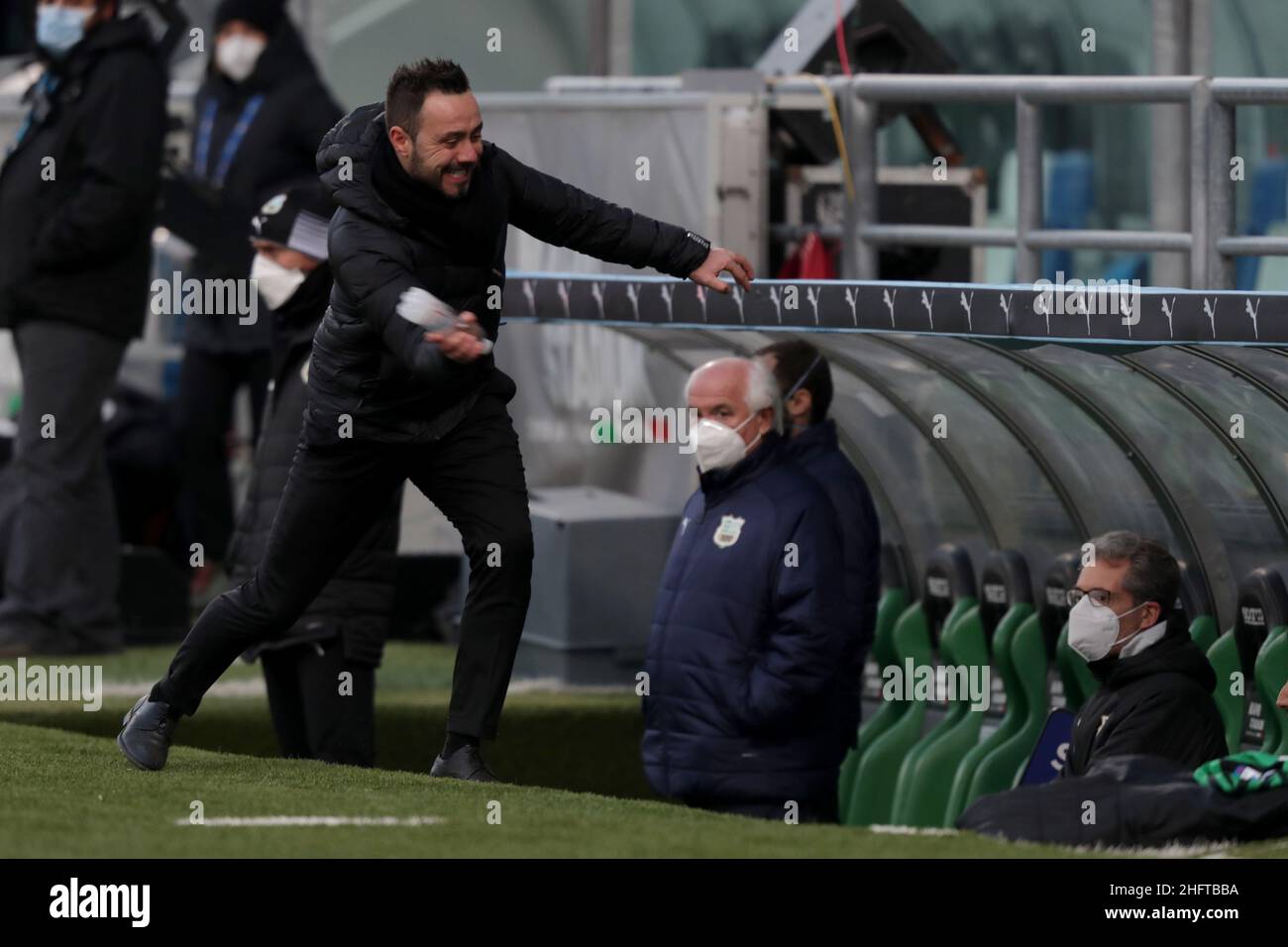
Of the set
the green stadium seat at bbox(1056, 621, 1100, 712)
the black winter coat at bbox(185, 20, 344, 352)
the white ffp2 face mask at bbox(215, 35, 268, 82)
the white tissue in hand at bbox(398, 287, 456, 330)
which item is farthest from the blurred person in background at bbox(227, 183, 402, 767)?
the white ffp2 face mask at bbox(215, 35, 268, 82)

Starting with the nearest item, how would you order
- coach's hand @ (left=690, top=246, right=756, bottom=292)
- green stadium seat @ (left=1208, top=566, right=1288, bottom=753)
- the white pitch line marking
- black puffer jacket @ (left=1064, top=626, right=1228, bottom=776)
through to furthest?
the white pitch line marking
coach's hand @ (left=690, top=246, right=756, bottom=292)
black puffer jacket @ (left=1064, top=626, right=1228, bottom=776)
green stadium seat @ (left=1208, top=566, right=1288, bottom=753)

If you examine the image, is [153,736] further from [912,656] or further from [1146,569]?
[912,656]

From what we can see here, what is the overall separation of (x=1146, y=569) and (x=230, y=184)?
6.25m

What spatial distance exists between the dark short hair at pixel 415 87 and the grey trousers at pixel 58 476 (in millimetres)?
4962

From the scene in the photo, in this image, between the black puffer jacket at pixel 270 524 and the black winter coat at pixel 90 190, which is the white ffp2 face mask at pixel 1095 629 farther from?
the black winter coat at pixel 90 190

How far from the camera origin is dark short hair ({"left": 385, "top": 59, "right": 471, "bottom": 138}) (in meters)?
7.39

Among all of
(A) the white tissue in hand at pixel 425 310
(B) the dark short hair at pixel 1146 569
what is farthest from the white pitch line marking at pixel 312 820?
(B) the dark short hair at pixel 1146 569

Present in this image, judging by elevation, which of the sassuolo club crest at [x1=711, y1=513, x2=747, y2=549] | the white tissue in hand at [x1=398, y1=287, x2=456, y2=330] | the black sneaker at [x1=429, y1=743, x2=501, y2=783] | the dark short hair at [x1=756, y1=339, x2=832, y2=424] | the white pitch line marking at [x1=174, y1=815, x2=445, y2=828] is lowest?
the white pitch line marking at [x1=174, y1=815, x2=445, y2=828]

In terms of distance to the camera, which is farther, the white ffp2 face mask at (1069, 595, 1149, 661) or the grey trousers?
the grey trousers

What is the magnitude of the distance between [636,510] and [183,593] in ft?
6.99

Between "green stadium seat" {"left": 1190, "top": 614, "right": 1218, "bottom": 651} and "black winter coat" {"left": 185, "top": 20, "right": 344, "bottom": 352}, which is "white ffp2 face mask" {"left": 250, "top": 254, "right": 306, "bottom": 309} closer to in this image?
"green stadium seat" {"left": 1190, "top": 614, "right": 1218, "bottom": 651}

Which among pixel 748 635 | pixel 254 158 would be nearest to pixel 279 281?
pixel 748 635

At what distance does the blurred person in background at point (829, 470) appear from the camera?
31.4 ft

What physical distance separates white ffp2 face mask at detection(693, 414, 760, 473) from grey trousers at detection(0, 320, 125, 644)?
376 cm
